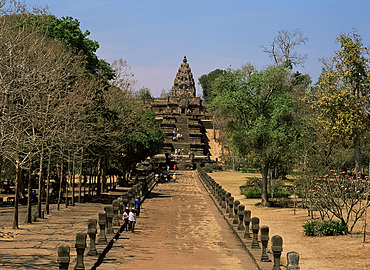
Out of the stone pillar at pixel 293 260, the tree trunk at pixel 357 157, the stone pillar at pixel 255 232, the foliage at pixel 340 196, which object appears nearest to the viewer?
the stone pillar at pixel 293 260

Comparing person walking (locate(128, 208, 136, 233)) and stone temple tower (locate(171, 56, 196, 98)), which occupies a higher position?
stone temple tower (locate(171, 56, 196, 98))

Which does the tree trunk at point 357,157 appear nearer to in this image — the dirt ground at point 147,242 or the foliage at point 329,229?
the dirt ground at point 147,242

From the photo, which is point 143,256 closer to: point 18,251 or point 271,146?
point 18,251

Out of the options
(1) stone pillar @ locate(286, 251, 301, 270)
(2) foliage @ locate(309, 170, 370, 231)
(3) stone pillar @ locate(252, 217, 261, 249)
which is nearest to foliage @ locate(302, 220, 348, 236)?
(2) foliage @ locate(309, 170, 370, 231)

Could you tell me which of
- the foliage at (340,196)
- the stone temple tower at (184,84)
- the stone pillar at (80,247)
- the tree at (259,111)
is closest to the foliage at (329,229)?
the foliage at (340,196)

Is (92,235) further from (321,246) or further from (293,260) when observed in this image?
(321,246)

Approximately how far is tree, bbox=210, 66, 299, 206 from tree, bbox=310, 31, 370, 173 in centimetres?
289

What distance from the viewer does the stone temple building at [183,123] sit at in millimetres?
95250

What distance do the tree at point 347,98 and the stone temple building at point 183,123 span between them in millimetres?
51413

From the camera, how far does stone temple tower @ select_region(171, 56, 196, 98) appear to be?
144m

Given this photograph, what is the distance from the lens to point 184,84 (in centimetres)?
14462

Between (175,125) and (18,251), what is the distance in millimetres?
100255

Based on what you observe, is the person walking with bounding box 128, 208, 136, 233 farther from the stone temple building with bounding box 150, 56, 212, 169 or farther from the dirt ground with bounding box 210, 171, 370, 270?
the stone temple building with bounding box 150, 56, 212, 169

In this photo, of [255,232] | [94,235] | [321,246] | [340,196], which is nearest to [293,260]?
[255,232]
